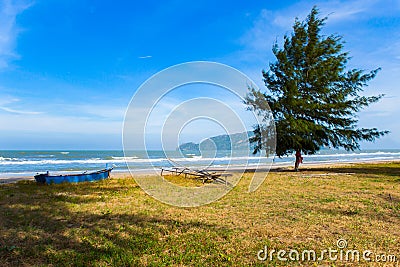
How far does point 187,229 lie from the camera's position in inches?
262

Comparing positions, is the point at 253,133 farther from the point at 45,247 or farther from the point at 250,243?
the point at 45,247

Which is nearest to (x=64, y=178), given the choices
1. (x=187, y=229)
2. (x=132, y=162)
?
(x=187, y=229)

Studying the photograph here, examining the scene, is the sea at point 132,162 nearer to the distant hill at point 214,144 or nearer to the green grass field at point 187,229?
the distant hill at point 214,144

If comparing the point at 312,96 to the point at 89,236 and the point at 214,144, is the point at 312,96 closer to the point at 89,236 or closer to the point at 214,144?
the point at 214,144

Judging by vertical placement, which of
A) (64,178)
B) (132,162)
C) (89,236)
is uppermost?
(64,178)

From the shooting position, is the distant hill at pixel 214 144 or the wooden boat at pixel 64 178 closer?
the wooden boat at pixel 64 178

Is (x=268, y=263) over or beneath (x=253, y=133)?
beneath

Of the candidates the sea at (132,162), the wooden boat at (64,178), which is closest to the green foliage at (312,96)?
the sea at (132,162)

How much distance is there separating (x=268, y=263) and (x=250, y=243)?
88cm

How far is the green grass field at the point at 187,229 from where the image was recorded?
506 cm

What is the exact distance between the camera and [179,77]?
33.4 ft

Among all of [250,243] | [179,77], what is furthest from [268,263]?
[179,77]

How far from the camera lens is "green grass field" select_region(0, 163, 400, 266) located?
5062 mm

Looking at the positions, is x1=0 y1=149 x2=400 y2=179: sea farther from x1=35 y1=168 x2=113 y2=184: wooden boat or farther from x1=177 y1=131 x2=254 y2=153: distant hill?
x1=35 y1=168 x2=113 y2=184: wooden boat
